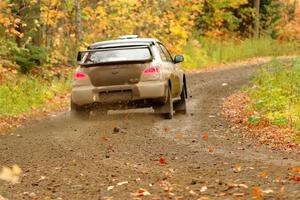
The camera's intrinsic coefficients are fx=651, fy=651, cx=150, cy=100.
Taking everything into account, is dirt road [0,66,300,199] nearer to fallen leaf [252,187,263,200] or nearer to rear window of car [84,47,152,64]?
fallen leaf [252,187,263,200]

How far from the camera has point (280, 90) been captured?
1512cm

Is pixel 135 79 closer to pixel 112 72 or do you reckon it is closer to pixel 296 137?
pixel 112 72

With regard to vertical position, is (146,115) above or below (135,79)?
below

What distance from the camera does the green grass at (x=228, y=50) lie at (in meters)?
33.2

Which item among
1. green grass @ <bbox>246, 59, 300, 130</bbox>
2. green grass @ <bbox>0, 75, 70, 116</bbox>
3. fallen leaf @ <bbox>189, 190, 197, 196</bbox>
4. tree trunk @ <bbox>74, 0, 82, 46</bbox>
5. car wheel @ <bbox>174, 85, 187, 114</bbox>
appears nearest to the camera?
fallen leaf @ <bbox>189, 190, 197, 196</bbox>

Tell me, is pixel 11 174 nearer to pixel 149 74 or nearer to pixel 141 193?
pixel 141 193

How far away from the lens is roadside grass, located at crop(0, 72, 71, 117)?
643 inches

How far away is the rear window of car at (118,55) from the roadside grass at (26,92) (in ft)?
9.76

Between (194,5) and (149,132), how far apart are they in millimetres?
25701

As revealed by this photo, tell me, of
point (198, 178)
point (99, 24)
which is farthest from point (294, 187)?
point (99, 24)

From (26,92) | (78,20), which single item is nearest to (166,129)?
(26,92)

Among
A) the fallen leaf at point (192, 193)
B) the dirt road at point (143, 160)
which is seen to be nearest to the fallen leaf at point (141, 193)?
the dirt road at point (143, 160)

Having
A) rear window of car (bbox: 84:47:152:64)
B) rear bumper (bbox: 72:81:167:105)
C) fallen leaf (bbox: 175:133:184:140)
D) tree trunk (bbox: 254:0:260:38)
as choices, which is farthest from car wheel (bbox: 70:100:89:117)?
tree trunk (bbox: 254:0:260:38)

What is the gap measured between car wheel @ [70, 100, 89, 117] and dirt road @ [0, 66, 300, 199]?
0.18m
